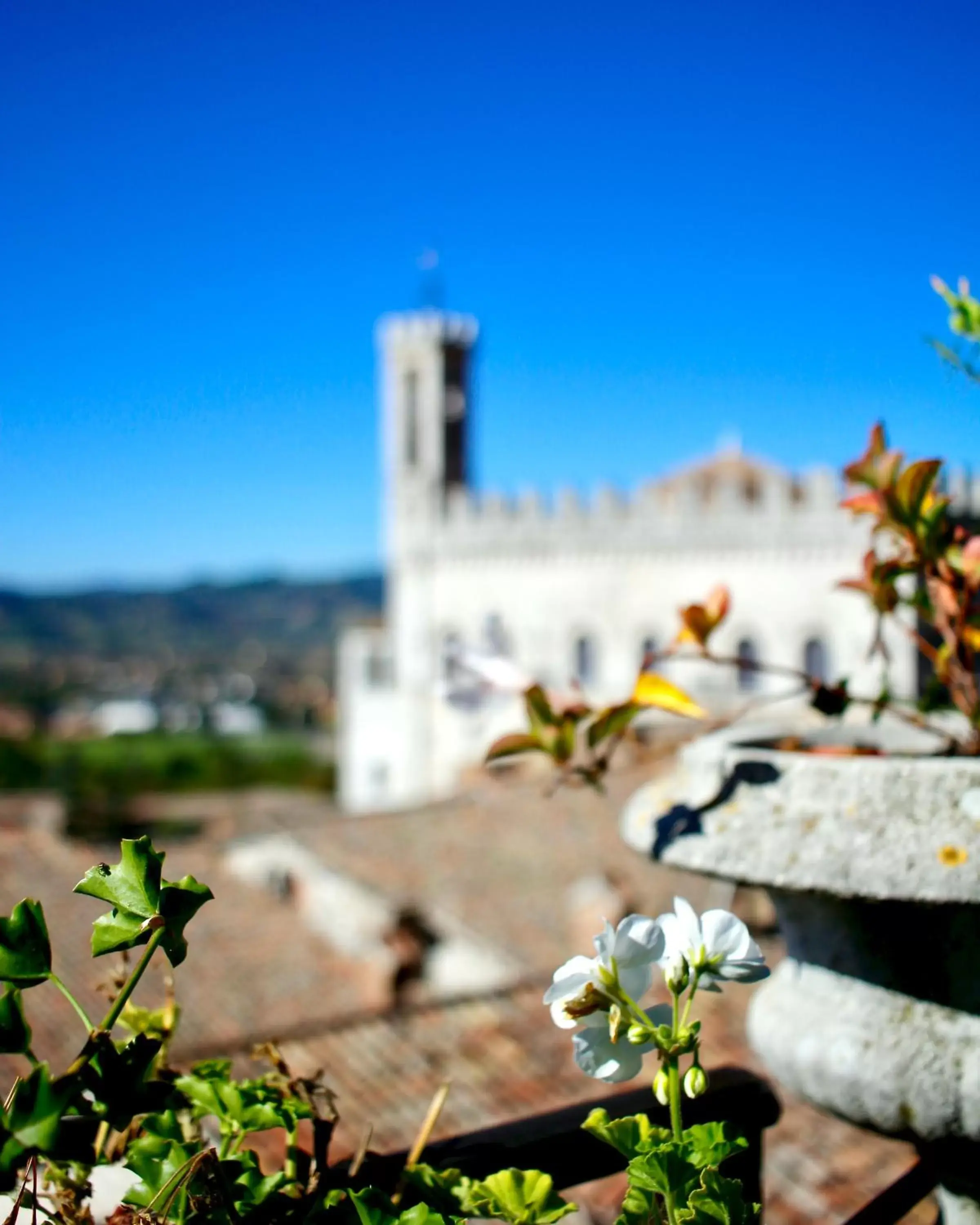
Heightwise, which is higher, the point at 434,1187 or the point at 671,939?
the point at 671,939

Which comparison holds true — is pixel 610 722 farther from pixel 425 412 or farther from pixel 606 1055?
pixel 425 412

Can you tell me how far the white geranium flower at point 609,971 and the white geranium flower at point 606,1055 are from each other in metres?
0.03

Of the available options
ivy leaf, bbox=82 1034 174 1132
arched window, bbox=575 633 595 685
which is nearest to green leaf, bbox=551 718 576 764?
ivy leaf, bbox=82 1034 174 1132

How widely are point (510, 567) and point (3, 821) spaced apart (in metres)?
12.3

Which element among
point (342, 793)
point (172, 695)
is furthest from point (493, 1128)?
point (172, 695)

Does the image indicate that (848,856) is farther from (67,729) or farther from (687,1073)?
(67,729)

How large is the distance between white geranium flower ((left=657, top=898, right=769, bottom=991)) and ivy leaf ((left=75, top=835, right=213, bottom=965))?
463mm

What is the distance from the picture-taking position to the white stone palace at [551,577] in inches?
859

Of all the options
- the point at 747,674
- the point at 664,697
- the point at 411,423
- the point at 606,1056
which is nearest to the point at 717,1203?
the point at 606,1056

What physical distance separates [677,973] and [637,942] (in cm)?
5

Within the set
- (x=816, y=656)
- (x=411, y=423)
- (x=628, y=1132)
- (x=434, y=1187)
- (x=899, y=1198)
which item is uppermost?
(x=411, y=423)

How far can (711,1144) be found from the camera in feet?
3.51

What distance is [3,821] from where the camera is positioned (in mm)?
17188

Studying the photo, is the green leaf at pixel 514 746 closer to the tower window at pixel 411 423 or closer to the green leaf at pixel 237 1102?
the green leaf at pixel 237 1102
